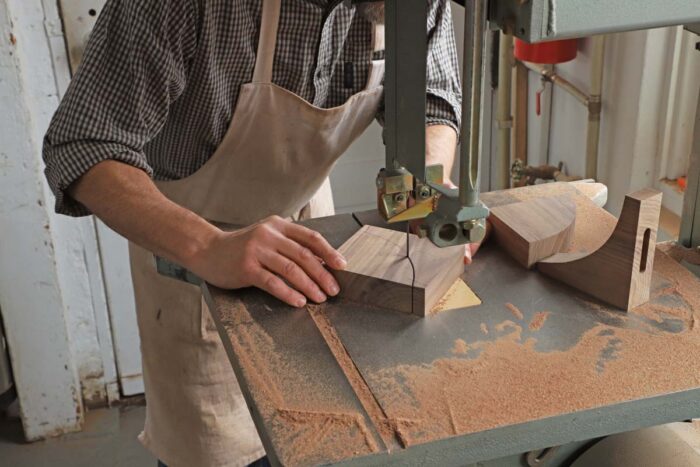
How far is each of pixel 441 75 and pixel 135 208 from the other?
695 mm

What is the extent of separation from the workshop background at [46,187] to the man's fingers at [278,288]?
4.05 feet

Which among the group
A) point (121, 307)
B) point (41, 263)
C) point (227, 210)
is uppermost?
point (227, 210)

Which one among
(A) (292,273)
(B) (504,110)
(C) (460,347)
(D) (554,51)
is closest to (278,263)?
(A) (292,273)

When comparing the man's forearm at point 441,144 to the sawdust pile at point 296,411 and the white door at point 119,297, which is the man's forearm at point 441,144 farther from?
the white door at point 119,297

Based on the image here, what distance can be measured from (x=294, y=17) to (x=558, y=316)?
0.70m

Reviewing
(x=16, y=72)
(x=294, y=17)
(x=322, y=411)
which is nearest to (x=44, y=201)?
(x=16, y=72)

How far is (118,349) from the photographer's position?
8.52ft

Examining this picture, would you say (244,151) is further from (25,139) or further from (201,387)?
(25,139)

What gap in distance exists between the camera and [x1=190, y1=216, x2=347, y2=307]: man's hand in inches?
48.2

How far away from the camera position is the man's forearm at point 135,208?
4.40 ft

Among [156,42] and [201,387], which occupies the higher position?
[156,42]

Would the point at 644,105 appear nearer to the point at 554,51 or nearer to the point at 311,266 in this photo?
the point at 554,51

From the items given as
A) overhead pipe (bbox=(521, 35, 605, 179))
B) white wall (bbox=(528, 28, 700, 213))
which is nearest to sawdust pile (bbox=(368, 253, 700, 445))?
white wall (bbox=(528, 28, 700, 213))

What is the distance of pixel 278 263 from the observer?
48.2 inches
